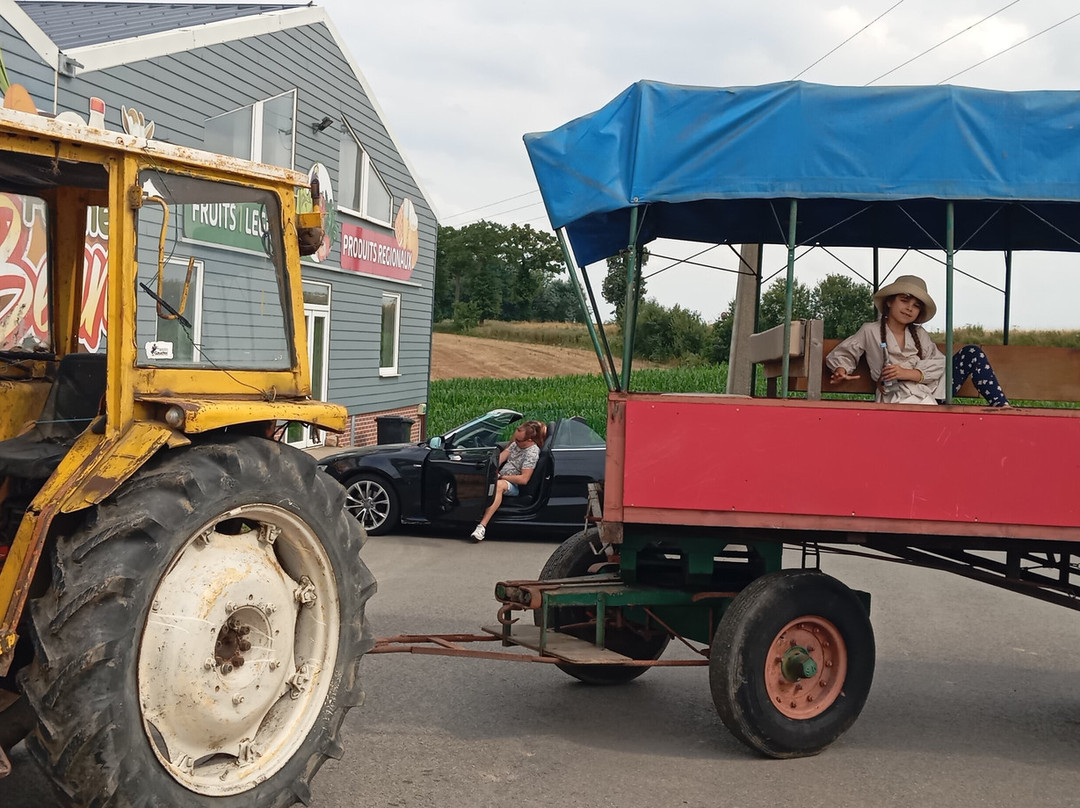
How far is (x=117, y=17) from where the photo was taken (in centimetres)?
1582

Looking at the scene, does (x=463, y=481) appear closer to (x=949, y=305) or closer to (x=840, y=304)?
(x=840, y=304)

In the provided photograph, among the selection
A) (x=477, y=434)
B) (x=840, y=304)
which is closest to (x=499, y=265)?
(x=477, y=434)

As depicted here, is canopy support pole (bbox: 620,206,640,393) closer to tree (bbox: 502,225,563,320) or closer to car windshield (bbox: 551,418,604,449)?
car windshield (bbox: 551,418,604,449)

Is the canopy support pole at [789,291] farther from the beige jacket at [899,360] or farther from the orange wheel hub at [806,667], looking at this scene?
the orange wheel hub at [806,667]

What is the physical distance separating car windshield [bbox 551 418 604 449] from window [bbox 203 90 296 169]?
264 inches

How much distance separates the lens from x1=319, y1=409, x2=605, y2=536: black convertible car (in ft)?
40.0

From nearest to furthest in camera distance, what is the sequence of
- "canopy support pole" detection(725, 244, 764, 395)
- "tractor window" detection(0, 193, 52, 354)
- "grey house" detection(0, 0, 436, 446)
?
"tractor window" detection(0, 193, 52, 354) → "canopy support pole" detection(725, 244, 764, 395) → "grey house" detection(0, 0, 436, 446)

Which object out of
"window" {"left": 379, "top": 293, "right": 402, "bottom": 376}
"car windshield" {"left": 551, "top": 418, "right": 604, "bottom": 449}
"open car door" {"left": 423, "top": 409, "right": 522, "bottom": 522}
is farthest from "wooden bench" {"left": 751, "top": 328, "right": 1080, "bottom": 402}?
"window" {"left": 379, "top": 293, "right": 402, "bottom": 376}

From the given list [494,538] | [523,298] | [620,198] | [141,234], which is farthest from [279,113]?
[523,298]

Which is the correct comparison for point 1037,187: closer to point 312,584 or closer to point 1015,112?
point 1015,112

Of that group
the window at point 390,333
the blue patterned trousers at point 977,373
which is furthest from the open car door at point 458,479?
the window at point 390,333

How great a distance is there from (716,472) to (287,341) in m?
2.11

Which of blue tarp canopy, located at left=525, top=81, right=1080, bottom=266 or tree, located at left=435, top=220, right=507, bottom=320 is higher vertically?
tree, located at left=435, top=220, right=507, bottom=320

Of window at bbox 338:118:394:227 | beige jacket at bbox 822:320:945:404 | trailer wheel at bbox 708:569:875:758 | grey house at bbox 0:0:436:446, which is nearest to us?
trailer wheel at bbox 708:569:875:758
